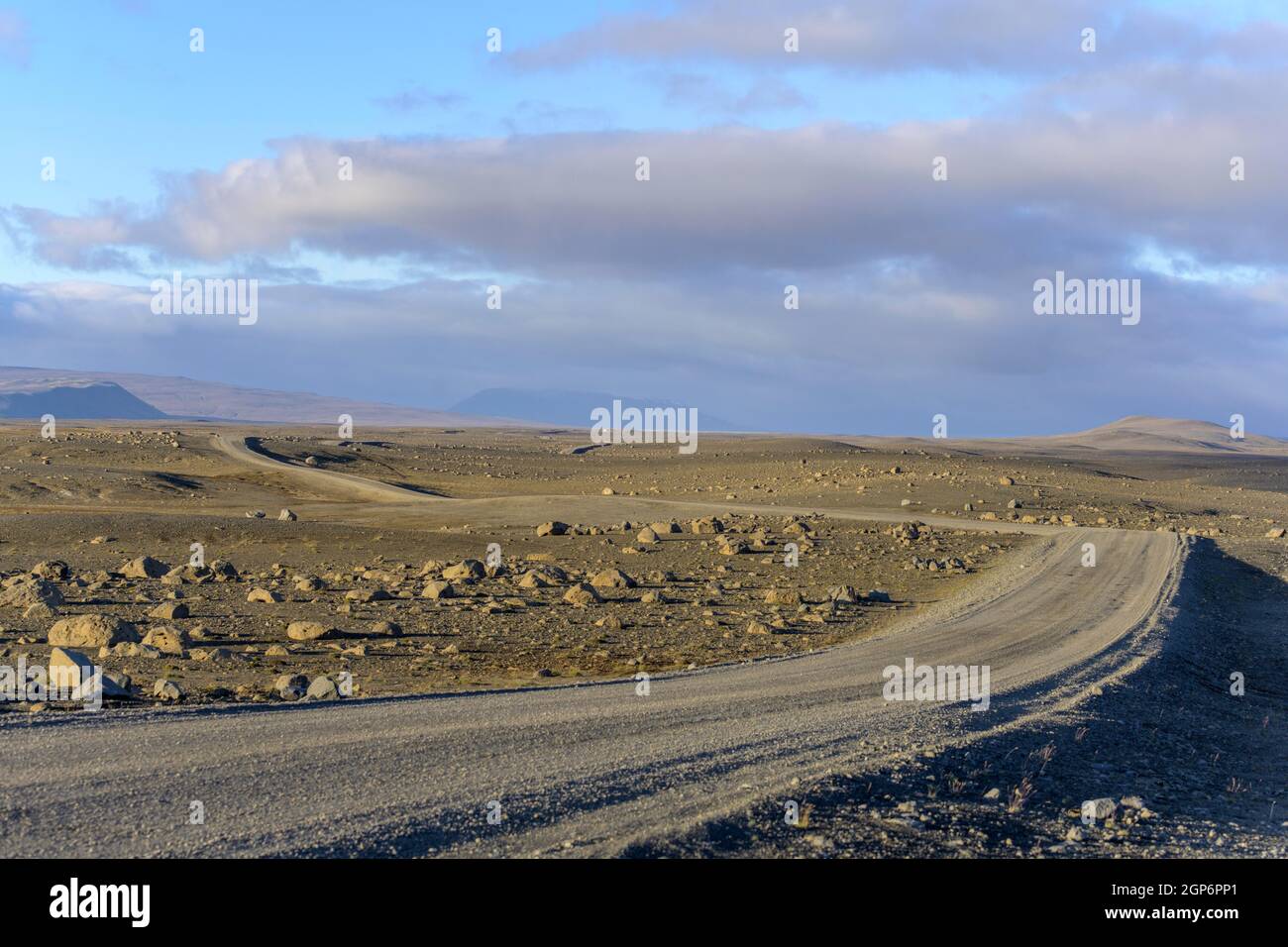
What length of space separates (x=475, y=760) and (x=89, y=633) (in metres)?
10.5

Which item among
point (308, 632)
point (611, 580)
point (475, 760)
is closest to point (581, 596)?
point (611, 580)

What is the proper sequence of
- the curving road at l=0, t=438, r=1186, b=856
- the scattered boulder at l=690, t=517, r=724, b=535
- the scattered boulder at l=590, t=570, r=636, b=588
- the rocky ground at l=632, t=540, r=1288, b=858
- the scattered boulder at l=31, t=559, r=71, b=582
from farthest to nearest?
1. the scattered boulder at l=690, t=517, r=724, b=535
2. the scattered boulder at l=590, t=570, r=636, b=588
3. the scattered boulder at l=31, t=559, r=71, b=582
4. the rocky ground at l=632, t=540, r=1288, b=858
5. the curving road at l=0, t=438, r=1186, b=856

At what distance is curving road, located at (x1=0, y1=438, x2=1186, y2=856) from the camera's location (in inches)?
331

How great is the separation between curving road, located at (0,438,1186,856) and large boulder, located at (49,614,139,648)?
6.57 meters

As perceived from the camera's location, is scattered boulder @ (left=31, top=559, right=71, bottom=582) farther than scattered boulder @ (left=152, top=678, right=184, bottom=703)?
Yes

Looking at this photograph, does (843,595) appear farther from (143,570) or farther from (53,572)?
(53,572)

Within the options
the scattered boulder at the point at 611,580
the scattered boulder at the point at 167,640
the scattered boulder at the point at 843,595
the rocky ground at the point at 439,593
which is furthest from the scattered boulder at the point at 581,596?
the scattered boulder at the point at 167,640

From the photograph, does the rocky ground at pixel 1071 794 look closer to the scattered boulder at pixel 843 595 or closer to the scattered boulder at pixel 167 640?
the scattered boulder at pixel 843 595

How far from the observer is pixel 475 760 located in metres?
10.8

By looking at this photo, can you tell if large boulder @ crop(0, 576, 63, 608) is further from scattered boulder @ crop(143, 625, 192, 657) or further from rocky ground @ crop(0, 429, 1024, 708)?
scattered boulder @ crop(143, 625, 192, 657)

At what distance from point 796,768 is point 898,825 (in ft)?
4.49

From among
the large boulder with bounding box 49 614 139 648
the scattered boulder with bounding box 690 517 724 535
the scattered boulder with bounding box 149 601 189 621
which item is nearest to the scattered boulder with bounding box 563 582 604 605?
the scattered boulder with bounding box 149 601 189 621
